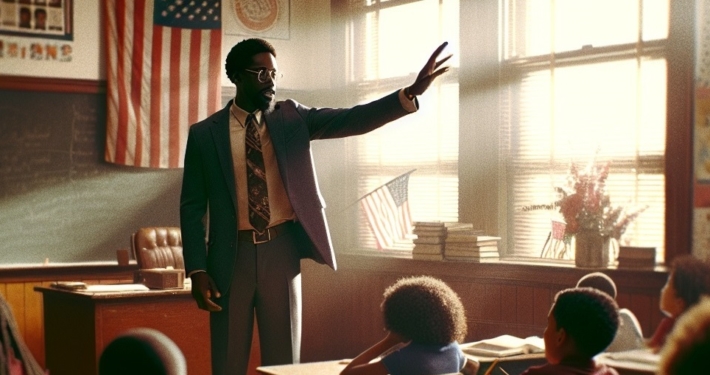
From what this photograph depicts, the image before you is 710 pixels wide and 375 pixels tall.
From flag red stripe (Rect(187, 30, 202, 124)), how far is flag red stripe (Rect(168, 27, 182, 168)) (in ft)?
0.29

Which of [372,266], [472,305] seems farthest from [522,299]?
[372,266]

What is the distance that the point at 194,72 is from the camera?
22.5 feet

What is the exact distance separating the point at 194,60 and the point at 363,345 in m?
2.39

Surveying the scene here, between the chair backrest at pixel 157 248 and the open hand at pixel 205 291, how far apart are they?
2.84 m

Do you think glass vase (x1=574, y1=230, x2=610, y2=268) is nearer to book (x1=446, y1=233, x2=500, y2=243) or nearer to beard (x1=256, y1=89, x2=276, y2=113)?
book (x1=446, y1=233, x2=500, y2=243)

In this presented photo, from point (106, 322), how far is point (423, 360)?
8.57 ft

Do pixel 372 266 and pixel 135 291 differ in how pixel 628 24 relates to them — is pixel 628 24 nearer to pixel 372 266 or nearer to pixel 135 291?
pixel 372 266

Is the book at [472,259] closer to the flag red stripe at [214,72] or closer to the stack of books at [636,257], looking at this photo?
the stack of books at [636,257]

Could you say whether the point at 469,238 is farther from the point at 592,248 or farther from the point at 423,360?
the point at 423,360

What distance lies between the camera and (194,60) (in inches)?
270

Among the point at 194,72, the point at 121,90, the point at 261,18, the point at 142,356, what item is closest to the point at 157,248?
the point at 121,90

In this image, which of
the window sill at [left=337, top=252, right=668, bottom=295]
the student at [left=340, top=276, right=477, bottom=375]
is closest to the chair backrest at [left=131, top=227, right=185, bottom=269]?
the window sill at [left=337, top=252, right=668, bottom=295]

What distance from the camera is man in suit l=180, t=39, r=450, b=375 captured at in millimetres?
3027

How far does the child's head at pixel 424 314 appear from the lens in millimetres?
2818
